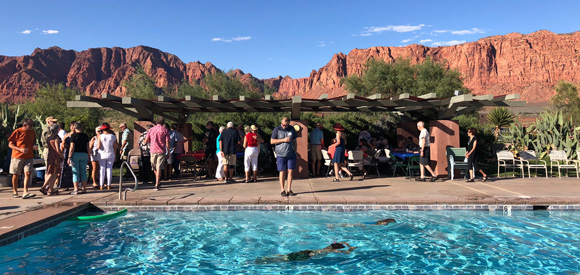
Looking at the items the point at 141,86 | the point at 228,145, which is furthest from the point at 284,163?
the point at 141,86

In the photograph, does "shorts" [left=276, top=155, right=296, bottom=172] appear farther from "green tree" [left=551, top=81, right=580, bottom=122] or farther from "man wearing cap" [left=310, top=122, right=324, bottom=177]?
"green tree" [left=551, top=81, right=580, bottom=122]

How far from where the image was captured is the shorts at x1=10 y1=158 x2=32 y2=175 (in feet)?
22.6

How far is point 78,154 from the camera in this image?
7477 millimetres

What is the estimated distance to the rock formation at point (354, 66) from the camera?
12038 centimetres

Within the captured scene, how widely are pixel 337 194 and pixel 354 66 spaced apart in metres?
139

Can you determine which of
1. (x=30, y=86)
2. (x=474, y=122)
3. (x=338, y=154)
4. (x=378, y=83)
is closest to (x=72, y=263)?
(x=338, y=154)

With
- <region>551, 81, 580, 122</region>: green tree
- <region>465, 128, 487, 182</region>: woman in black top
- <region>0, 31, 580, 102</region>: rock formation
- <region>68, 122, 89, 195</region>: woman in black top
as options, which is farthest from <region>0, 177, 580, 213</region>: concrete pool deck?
<region>0, 31, 580, 102</region>: rock formation

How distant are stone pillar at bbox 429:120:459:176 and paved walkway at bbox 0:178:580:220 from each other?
69 centimetres

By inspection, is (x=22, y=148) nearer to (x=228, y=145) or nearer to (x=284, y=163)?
(x=228, y=145)

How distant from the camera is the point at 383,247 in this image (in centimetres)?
496

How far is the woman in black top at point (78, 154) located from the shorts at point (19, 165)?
2.22 ft

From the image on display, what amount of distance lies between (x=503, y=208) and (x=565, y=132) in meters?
9.53

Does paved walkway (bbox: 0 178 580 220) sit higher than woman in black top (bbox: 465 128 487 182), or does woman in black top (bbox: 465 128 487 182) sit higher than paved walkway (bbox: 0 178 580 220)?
woman in black top (bbox: 465 128 487 182)

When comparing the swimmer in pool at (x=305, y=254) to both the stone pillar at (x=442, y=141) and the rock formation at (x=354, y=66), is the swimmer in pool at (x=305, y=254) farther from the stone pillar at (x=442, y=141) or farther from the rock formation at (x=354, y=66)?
the rock formation at (x=354, y=66)
